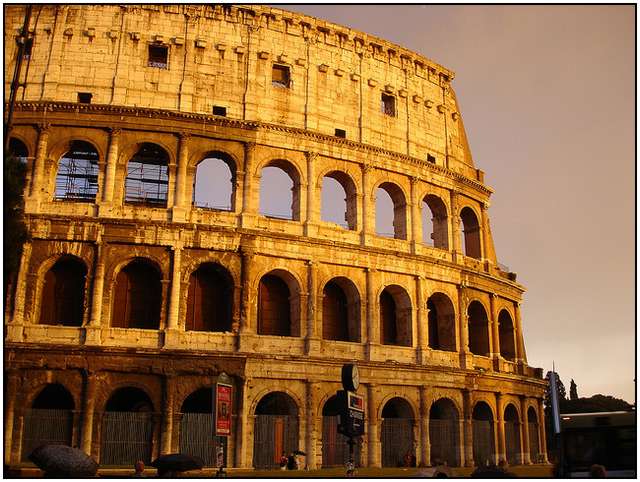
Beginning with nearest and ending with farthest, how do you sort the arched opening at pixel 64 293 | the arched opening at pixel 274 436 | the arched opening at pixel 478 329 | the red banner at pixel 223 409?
the red banner at pixel 223 409
the arched opening at pixel 274 436
the arched opening at pixel 64 293
the arched opening at pixel 478 329

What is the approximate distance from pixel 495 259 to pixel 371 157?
901 centimetres

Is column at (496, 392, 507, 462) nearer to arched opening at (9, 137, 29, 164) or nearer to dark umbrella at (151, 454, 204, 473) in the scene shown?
dark umbrella at (151, 454, 204, 473)

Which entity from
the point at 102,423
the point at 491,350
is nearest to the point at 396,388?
the point at 491,350

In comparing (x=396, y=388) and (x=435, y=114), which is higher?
(x=435, y=114)

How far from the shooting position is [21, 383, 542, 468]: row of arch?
2292cm

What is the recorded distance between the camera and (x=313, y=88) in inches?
1126

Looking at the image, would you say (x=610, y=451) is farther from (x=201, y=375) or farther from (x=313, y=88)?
(x=313, y=88)

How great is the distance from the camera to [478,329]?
104 feet

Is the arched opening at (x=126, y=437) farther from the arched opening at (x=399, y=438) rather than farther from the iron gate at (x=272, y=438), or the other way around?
the arched opening at (x=399, y=438)

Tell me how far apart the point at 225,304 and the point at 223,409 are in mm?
8965

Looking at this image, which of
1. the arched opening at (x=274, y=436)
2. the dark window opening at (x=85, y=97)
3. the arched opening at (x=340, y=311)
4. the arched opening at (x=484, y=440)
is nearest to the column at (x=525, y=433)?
the arched opening at (x=484, y=440)

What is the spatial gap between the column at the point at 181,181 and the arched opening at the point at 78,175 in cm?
361

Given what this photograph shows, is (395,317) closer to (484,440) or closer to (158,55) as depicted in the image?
(484,440)

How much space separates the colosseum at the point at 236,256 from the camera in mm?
23594
